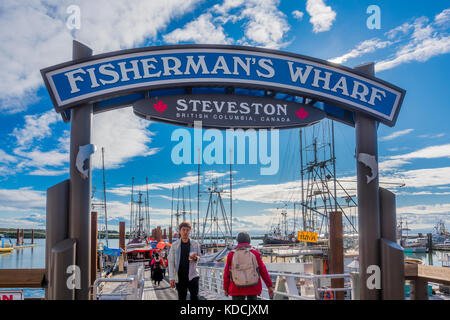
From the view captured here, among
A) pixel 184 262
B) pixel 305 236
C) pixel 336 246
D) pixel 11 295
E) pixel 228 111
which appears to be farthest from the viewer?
pixel 305 236

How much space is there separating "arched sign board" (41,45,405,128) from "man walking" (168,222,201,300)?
212 cm

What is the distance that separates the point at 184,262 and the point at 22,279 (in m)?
2.38

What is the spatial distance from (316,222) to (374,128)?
34.5m

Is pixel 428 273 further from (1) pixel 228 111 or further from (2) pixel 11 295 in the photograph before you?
(2) pixel 11 295

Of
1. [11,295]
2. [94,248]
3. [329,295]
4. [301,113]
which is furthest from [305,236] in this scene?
[11,295]

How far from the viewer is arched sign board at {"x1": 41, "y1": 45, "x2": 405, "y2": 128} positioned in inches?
225

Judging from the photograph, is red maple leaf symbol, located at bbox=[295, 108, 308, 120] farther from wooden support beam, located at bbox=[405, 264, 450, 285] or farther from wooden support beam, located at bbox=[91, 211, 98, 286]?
wooden support beam, located at bbox=[91, 211, 98, 286]

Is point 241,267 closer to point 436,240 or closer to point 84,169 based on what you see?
point 84,169

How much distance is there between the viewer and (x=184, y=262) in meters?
6.00

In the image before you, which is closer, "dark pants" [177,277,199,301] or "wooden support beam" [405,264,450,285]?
"wooden support beam" [405,264,450,285]

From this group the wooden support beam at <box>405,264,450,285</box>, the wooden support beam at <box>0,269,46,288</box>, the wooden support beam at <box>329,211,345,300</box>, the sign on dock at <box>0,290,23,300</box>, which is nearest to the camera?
the sign on dock at <box>0,290,23,300</box>

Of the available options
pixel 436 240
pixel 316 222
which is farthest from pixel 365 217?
pixel 436 240

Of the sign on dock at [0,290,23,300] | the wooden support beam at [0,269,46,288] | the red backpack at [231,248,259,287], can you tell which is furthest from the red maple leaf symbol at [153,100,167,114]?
the sign on dock at [0,290,23,300]

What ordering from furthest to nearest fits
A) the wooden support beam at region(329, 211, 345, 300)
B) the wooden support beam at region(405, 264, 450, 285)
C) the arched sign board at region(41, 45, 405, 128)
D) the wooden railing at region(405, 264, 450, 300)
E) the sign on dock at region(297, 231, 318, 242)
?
the sign on dock at region(297, 231, 318, 242), the wooden support beam at region(329, 211, 345, 300), the wooden railing at region(405, 264, 450, 300), the arched sign board at region(41, 45, 405, 128), the wooden support beam at region(405, 264, 450, 285)
